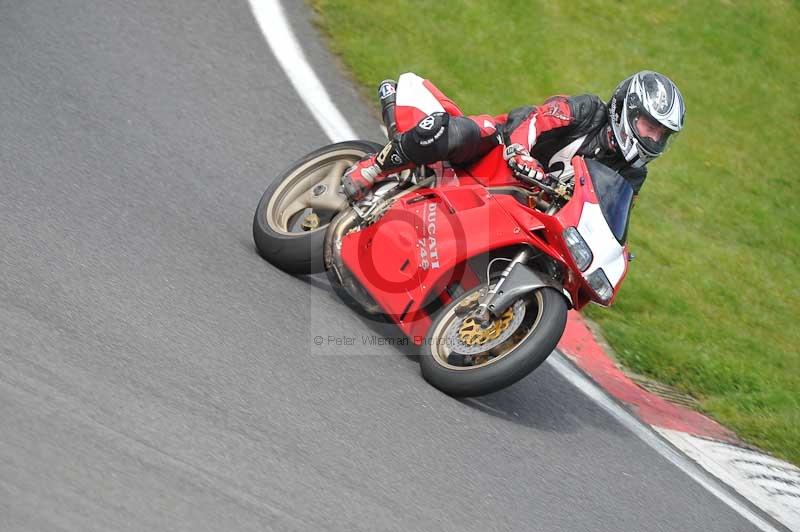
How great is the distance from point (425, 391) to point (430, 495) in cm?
99

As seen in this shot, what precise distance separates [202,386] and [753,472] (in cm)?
305

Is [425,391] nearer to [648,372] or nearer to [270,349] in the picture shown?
[270,349]

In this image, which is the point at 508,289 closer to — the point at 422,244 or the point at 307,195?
the point at 422,244

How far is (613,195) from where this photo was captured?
5.26 m

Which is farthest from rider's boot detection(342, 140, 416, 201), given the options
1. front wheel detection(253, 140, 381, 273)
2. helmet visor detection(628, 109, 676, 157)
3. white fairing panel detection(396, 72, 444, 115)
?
helmet visor detection(628, 109, 676, 157)

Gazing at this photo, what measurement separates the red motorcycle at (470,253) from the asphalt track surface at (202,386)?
184mm

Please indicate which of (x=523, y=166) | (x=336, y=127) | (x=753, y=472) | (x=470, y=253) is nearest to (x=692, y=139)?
(x=336, y=127)

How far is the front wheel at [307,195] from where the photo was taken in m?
6.07

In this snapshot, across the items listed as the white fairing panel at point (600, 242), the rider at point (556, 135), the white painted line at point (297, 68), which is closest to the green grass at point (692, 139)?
the white painted line at point (297, 68)

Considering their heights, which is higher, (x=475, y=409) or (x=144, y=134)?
A: (x=144, y=134)

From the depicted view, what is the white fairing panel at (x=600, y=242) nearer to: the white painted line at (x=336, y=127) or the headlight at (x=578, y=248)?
the headlight at (x=578, y=248)

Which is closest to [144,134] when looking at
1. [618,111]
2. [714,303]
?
[618,111]

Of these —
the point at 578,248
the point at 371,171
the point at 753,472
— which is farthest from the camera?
the point at 371,171

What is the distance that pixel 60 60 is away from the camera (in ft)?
24.7
